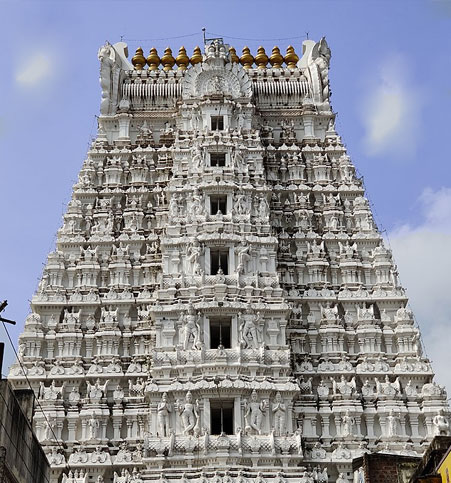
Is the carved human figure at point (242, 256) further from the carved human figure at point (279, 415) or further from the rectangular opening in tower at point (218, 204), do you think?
the carved human figure at point (279, 415)

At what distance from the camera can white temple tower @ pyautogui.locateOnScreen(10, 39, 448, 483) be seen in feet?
109

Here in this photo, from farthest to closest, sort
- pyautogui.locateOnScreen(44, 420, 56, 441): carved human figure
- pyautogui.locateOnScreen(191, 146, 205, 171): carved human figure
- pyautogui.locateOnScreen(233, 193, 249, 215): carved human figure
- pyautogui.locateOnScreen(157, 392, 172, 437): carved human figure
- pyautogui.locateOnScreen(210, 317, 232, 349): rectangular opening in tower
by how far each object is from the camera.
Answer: pyautogui.locateOnScreen(191, 146, 205, 171): carved human figure
pyautogui.locateOnScreen(233, 193, 249, 215): carved human figure
pyautogui.locateOnScreen(210, 317, 232, 349): rectangular opening in tower
pyautogui.locateOnScreen(44, 420, 56, 441): carved human figure
pyautogui.locateOnScreen(157, 392, 172, 437): carved human figure

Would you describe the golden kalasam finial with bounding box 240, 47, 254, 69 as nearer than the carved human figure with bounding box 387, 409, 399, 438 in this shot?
No

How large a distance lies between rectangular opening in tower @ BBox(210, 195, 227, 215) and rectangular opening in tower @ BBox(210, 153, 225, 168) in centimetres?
267

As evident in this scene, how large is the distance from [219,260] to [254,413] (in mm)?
Answer: 8181

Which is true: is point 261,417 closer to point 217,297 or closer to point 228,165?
point 217,297

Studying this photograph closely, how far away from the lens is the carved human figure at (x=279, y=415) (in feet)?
109

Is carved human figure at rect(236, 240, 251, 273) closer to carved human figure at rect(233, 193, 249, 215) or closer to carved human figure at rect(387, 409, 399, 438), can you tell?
carved human figure at rect(233, 193, 249, 215)

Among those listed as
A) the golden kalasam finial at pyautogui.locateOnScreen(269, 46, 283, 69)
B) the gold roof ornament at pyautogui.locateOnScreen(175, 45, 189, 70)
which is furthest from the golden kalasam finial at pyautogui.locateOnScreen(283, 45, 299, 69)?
the gold roof ornament at pyautogui.locateOnScreen(175, 45, 189, 70)

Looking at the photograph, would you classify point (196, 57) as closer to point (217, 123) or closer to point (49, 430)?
point (217, 123)

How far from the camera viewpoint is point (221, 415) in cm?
3400

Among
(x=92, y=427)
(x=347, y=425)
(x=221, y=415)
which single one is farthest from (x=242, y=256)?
(x=92, y=427)

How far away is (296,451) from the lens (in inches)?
1276

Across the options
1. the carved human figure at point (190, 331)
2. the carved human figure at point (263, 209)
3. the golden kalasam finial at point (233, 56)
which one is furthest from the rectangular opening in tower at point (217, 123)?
the carved human figure at point (190, 331)
